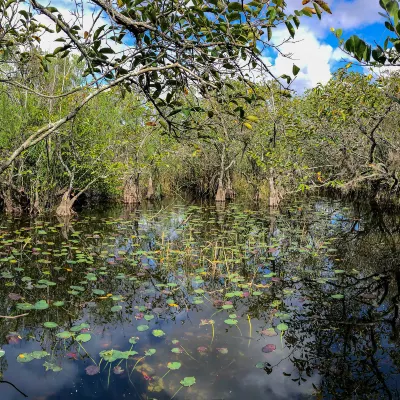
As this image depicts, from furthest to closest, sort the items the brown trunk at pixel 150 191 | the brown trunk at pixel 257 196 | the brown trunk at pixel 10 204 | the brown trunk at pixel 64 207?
the brown trunk at pixel 150 191 < the brown trunk at pixel 257 196 < the brown trunk at pixel 64 207 < the brown trunk at pixel 10 204

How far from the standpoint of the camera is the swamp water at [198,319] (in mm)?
3168

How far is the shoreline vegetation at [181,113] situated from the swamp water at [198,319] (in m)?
2.07

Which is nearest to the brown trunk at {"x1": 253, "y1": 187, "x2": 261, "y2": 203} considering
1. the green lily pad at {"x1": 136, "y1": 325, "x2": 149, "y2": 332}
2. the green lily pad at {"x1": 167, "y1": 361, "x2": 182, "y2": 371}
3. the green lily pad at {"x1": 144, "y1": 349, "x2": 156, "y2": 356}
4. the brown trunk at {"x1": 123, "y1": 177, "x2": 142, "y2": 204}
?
the brown trunk at {"x1": 123, "y1": 177, "x2": 142, "y2": 204}

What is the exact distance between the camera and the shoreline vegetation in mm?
2148

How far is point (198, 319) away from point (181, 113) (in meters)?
8.27

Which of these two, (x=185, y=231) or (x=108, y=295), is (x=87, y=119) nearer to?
(x=185, y=231)

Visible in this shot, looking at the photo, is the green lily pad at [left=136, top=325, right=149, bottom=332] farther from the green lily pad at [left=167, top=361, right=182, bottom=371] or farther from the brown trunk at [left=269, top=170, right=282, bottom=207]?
the brown trunk at [left=269, top=170, right=282, bottom=207]

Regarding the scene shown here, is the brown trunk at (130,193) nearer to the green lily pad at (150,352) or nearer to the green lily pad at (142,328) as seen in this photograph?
the green lily pad at (142,328)

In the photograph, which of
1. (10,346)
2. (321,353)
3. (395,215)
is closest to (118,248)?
(10,346)

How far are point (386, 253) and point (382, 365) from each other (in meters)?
4.85

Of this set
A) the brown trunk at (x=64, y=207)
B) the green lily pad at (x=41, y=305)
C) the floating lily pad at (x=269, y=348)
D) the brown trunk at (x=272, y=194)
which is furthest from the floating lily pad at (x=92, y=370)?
the brown trunk at (x=272, y=194)

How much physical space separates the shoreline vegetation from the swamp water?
2072 mm

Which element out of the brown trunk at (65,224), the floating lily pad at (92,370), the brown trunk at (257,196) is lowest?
the floating lily pad at (92,370)

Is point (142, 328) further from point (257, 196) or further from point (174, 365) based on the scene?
point (257, 196)
